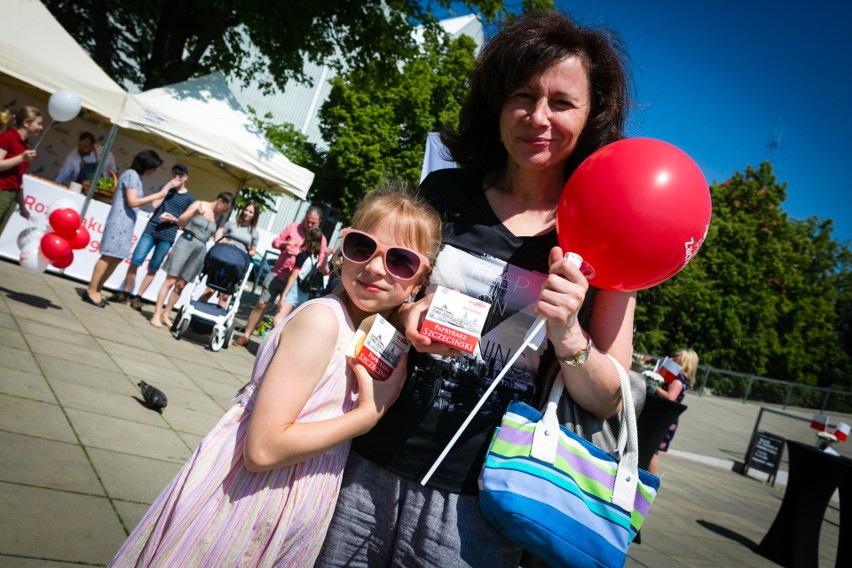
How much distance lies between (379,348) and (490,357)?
0.98ft

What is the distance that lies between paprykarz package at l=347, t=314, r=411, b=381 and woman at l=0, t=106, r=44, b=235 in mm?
6260

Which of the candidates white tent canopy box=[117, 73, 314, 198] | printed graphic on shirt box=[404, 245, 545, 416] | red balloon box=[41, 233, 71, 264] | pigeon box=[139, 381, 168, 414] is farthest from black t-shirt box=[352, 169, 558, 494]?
white tent canopy box=[117, 73, 314, 198]

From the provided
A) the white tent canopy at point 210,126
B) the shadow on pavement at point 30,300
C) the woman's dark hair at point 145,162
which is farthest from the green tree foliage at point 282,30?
the shadow on pavement at point 30,300

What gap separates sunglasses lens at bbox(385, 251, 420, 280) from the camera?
1.55 metres

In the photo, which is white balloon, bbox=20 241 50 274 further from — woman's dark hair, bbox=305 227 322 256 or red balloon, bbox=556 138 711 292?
red balloon, bbox=556 138 711 292

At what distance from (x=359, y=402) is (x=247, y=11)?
34.8 ft

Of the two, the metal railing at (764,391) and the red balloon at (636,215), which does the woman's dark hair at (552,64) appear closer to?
the red balloon at (636,215)

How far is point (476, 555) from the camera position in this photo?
1.42 m

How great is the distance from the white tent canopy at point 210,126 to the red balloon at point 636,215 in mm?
9437

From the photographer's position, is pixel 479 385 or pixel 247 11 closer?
pixel 479 385

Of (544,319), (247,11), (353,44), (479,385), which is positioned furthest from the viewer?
(353,44)

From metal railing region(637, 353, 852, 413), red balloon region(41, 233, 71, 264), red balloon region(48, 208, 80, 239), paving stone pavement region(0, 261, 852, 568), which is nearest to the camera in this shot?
paving stone pavement region(0, 261, 852, 568)

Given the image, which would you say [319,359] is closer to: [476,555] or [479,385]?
[479,385]

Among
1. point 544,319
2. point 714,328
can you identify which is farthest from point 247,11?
point 714,328
